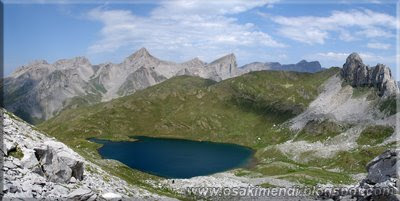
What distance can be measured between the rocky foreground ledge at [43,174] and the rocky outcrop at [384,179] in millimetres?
28660

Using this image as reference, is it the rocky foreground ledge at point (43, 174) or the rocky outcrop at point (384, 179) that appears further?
the rocky outcrop at point (384, 179)

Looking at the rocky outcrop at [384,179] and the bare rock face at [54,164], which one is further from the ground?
the bare rock face at [54,164]

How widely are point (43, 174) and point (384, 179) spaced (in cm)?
4287

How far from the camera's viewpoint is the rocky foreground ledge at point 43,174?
36.6 meters

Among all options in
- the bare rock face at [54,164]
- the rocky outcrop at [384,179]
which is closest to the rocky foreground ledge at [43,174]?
the bare rock face at [54,164]

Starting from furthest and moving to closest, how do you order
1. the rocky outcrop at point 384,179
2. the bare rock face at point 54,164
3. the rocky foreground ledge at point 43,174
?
the rocky outcrop at point 384,179, the bare rock face at point 54,164, the rocky foreground ledge at point 43,174

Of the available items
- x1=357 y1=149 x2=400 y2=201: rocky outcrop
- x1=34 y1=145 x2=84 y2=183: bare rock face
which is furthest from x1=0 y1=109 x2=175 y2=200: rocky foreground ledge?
x1=357 y1=149 x2=400 y2=201: rocky outcrop

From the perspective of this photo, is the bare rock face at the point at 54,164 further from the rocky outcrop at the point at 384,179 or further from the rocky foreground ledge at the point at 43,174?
the rocky outcrop at the point at 384,179

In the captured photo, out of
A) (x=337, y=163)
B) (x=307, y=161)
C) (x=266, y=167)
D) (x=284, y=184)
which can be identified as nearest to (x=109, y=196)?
(x=284, y=184)

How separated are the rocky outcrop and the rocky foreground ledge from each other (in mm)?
28660

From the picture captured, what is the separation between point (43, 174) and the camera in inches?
1652

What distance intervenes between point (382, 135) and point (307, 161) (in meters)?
40.0

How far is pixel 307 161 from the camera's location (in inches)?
7264

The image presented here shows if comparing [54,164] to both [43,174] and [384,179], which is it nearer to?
[43,174]
